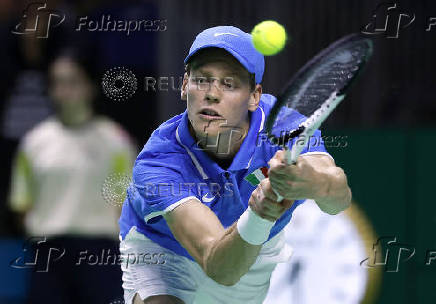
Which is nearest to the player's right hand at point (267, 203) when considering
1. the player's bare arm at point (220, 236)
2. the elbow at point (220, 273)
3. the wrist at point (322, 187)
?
the player's bare arm at point (220, 236)

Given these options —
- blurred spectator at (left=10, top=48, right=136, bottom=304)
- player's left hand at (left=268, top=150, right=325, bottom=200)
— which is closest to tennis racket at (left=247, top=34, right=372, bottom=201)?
player's left hand at (left=268, top=150, right=325, bottom=200)

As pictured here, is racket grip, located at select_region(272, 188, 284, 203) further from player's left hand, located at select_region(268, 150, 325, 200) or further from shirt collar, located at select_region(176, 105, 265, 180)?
shirt collar, located at select_region(176, 105, 265, 180)

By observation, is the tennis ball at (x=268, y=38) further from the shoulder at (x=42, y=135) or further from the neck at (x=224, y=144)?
the shoulder at (x=42, y=135)

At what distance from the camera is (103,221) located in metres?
6.89

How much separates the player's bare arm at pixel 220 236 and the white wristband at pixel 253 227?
0.8 inches

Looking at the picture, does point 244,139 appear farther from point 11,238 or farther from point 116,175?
point 11,238

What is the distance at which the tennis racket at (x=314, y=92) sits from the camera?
147 inches

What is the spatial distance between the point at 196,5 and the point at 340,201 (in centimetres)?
367

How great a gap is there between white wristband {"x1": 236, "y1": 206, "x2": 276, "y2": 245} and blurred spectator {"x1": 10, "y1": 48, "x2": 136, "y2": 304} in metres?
3.09

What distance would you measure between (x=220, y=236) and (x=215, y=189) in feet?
1.69

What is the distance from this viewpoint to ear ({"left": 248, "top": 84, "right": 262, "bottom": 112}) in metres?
4.41

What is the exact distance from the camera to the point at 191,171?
14.3 ft

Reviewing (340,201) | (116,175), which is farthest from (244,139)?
(116,175)

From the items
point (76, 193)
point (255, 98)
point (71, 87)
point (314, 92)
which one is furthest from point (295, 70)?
point (314, 92)
